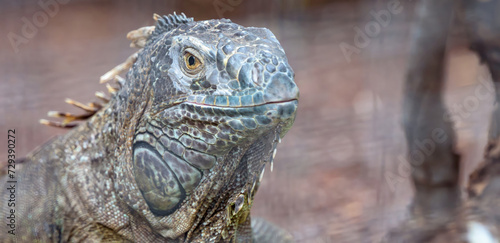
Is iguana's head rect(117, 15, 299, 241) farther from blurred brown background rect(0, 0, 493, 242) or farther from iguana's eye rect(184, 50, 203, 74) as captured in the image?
blurred brown background rect(0, 0, 493, 242)

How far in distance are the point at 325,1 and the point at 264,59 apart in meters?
8.69

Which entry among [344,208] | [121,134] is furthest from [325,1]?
[121,134]

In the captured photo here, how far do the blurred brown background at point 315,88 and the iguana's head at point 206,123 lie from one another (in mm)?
2220

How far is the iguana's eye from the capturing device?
235 centimetres

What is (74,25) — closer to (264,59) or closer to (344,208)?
(344,208)

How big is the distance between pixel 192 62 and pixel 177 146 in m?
0.40

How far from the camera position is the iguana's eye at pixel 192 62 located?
2354mm

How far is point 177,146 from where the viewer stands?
238 cm

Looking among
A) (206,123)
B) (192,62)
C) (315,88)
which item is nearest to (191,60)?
(192,62)

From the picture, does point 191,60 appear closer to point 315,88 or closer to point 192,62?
point 192,62

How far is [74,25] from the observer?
32.4 feet

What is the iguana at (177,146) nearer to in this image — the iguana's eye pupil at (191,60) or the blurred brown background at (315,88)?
the iguana's eye pupil at (191,60)

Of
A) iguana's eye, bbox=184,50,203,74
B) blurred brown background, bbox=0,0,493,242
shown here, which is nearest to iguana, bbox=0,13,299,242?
iguana's eye, bbox=184,50,203,74

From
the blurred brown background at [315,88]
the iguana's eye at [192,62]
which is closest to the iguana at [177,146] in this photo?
the iguana's eye at [192,62]
